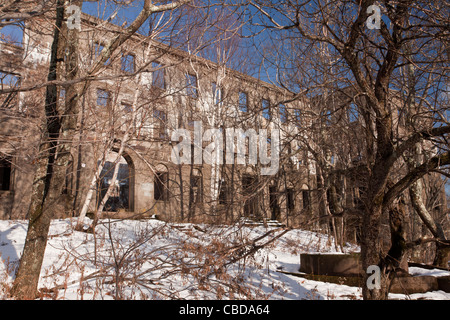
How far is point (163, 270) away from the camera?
19.5 ft

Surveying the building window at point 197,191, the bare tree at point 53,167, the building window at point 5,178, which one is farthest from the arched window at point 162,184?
the building window at point 5,178

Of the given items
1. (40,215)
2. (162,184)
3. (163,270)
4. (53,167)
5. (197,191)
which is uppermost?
(53,167)

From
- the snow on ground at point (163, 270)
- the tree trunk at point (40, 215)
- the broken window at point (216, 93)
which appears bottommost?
the snow on ground at point (163, 270)

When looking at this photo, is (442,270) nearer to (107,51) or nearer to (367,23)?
(367,23)

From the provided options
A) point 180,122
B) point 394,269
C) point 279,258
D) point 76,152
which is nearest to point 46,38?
point 76,152

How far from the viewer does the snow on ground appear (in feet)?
15.6

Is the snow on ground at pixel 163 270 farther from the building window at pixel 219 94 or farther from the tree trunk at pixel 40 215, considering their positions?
the building window at pixel 219 94

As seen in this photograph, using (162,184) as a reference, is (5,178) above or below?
above

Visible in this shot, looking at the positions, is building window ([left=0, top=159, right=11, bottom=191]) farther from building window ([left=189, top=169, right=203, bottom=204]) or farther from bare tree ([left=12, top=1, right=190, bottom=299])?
bare tree ([left=12, top=1, right=190, bottom=299])

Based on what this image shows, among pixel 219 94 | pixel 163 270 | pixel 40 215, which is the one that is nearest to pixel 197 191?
pixel 163 270

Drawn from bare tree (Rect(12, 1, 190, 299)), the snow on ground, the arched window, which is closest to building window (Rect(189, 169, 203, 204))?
the arched window

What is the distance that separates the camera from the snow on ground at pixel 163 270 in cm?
474

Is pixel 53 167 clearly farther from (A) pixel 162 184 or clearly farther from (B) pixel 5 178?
(B) pixel 5 178
